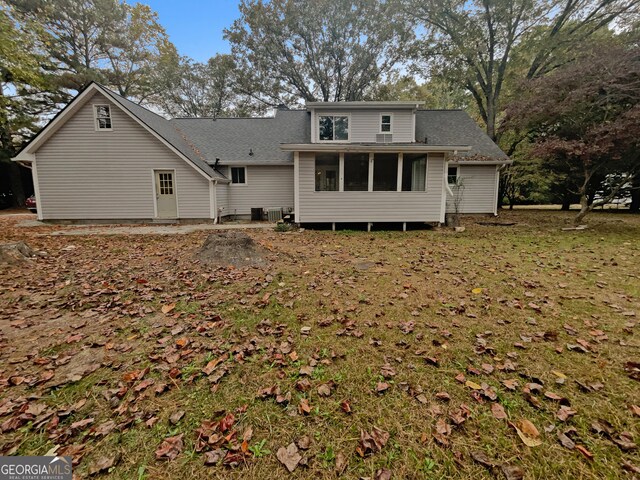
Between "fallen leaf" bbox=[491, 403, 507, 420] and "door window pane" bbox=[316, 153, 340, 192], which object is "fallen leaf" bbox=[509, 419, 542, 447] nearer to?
"fallen leaf" bbox=[491, 403, 507, 420]

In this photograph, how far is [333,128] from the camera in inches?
571

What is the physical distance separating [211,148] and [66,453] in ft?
52.6

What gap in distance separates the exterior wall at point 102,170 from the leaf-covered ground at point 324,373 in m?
8.71

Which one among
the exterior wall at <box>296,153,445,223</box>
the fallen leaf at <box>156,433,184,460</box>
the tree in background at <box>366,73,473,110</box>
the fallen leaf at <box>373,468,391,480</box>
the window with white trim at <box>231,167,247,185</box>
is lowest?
the fallen leaf at <box>373,468,391,480</box>

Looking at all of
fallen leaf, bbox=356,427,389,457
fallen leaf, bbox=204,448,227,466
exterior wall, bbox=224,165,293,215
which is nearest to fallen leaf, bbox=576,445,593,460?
fallen leaf, bbox=356,427,389,457

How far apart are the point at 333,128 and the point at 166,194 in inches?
345

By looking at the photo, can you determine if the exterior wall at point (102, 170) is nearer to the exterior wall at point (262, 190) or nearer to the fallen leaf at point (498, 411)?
the exterior wall at point (262, 190)

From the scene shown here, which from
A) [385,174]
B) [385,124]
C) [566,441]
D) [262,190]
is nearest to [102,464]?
[566,441]

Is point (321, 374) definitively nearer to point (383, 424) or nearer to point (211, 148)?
point (383, 424)

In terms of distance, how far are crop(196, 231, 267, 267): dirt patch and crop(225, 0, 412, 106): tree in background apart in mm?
22570

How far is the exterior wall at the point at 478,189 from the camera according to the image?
52.4ft

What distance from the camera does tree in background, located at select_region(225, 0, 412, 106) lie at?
23188 millimetres

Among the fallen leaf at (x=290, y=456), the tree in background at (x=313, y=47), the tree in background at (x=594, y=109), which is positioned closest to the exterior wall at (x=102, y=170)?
the fallen leaf at (x=290, y=456)

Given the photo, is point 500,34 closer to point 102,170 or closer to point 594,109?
point 594,109
